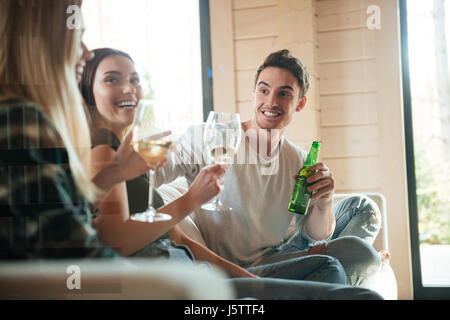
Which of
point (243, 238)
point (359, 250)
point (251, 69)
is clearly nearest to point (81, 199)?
point (243, 238)

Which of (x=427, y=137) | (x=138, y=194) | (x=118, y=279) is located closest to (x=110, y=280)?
(x=118, y=279)

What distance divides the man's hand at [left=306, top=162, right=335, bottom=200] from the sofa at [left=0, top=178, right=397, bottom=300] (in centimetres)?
26

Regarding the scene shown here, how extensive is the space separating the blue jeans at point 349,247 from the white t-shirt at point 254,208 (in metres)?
0.03

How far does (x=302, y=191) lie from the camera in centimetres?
104

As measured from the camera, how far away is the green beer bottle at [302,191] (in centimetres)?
104

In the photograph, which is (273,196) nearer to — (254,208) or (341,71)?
(254,208)

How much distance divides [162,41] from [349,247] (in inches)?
26.5

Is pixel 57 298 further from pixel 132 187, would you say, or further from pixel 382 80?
pixel 382 80

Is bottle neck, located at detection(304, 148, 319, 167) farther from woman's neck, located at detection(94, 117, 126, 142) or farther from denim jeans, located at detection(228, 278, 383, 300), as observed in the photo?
woman's neck, located at detection(94, 117, 126, 142)

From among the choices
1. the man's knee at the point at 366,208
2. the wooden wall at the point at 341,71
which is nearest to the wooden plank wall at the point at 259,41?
the wooden wall at the point at 341,71

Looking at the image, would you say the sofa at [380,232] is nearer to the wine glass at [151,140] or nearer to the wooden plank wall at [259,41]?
the wine glass at [151,140]

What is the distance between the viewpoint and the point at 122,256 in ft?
2.98

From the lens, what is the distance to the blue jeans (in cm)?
104

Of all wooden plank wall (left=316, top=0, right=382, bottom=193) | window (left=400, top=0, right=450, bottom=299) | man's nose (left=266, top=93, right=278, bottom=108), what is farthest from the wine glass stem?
window (left=400, top=0, right=450, bottom=299)
